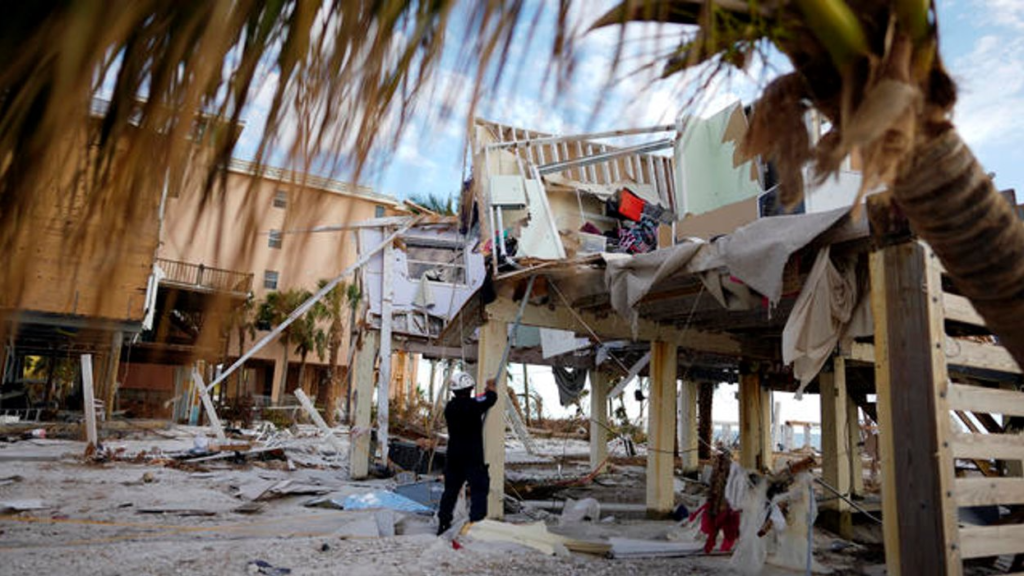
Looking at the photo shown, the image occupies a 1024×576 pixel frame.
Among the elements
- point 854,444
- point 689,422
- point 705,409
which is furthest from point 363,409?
point 705,409

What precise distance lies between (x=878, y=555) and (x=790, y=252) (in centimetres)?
483

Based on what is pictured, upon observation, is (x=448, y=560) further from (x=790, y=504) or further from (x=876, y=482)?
(x=876, y=482)

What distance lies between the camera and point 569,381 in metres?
18.0

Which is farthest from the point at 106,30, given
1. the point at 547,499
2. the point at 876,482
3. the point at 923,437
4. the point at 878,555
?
the point at 876,482

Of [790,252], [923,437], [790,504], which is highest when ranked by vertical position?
[790,252]

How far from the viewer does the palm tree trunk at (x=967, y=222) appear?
1.65m

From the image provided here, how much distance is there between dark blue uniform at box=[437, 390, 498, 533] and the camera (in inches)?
320

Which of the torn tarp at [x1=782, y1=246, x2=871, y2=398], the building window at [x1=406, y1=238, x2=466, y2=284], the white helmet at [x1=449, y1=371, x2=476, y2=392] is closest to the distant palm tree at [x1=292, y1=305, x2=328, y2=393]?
the building window at [x1=406, y1=238, x2=466, y2=284]

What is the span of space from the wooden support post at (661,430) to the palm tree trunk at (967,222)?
8.25 meters

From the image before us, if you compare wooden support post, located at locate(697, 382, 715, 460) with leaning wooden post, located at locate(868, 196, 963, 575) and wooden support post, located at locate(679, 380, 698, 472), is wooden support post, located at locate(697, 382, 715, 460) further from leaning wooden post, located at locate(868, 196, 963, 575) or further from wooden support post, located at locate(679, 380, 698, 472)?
leaning wooden post, located at locate(868, 196, 963, 575)

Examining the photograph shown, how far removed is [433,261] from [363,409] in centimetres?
391

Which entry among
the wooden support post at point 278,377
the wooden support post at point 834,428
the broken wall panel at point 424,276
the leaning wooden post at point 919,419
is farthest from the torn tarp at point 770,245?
the wooden support post at point 278,377

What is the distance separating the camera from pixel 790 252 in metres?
5.90

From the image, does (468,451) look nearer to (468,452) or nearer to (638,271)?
(468,452)
